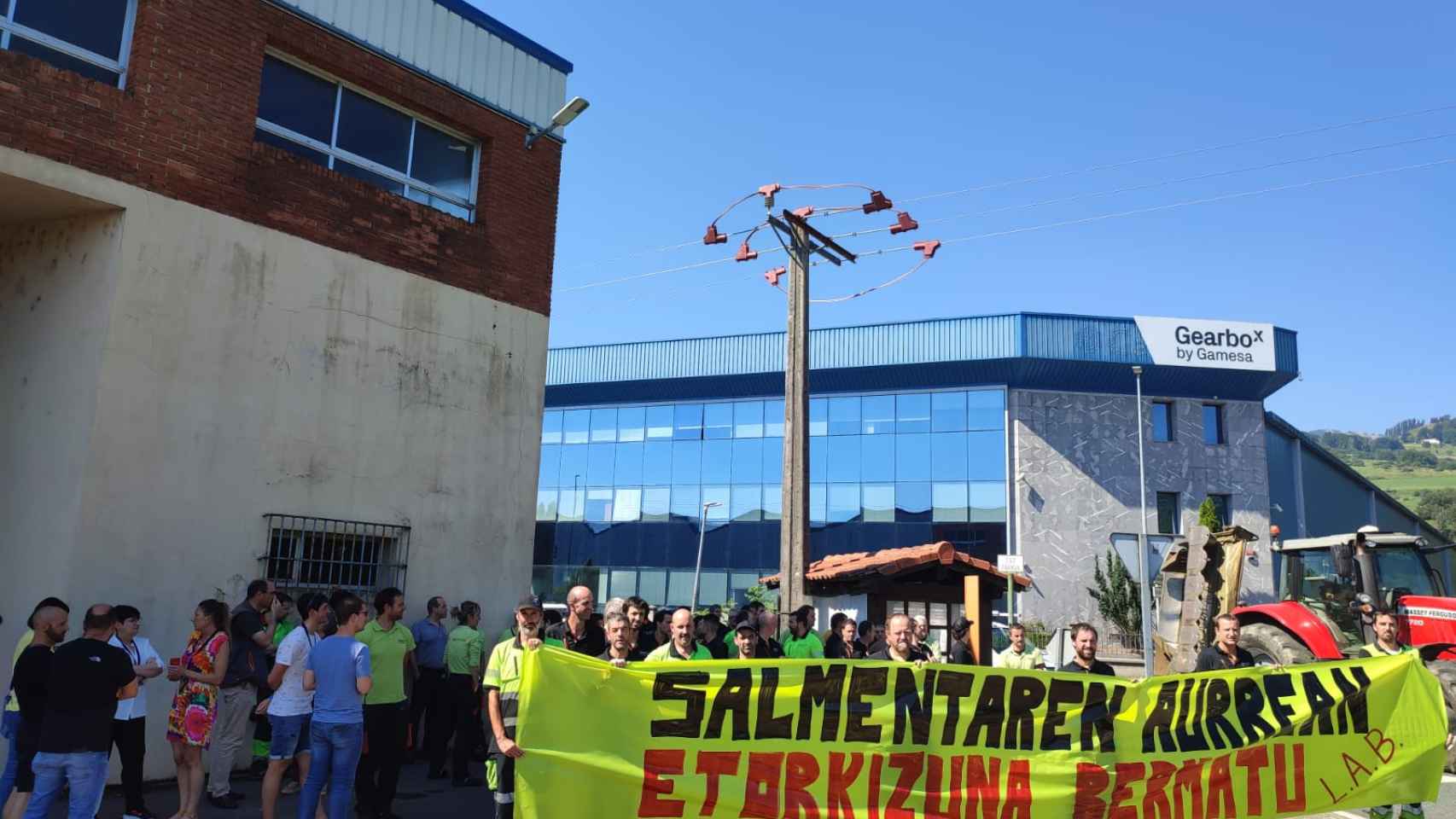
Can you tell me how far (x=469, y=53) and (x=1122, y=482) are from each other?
31.6 metres

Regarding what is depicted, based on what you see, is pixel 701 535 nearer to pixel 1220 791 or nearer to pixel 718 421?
pixel 718 421

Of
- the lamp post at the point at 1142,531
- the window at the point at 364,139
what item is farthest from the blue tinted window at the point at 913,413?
the window at the point at 364,139

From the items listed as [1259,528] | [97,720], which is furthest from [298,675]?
[1259,528]

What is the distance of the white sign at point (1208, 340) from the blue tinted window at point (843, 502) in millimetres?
11862

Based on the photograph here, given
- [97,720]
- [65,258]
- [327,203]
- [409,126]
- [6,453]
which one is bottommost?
[97,720]

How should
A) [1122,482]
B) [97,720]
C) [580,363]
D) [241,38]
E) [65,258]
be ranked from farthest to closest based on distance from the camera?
[580,363], [1122,482], [241,38], [65,258], [97,720]

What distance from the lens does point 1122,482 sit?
125 ft

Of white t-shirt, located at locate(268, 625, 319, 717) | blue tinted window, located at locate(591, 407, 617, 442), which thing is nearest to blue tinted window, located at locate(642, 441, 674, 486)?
blue tinted window, located at locate(591, 407, 617, 442)

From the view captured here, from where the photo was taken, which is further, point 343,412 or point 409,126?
point 409,126

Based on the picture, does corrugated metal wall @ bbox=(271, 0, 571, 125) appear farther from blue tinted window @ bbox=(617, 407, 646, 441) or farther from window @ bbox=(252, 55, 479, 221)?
blue tinted window @ bbox=(617, 407, 646, 441)

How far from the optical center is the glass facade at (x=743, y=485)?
39125 millimetres

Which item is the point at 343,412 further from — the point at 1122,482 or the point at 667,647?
the point at 1122,482

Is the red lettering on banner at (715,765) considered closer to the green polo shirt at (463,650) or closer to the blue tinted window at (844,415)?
the green polo shirt at (463,650)

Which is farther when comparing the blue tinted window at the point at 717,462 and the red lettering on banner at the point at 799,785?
the blue tinted window at the point at 717,462
